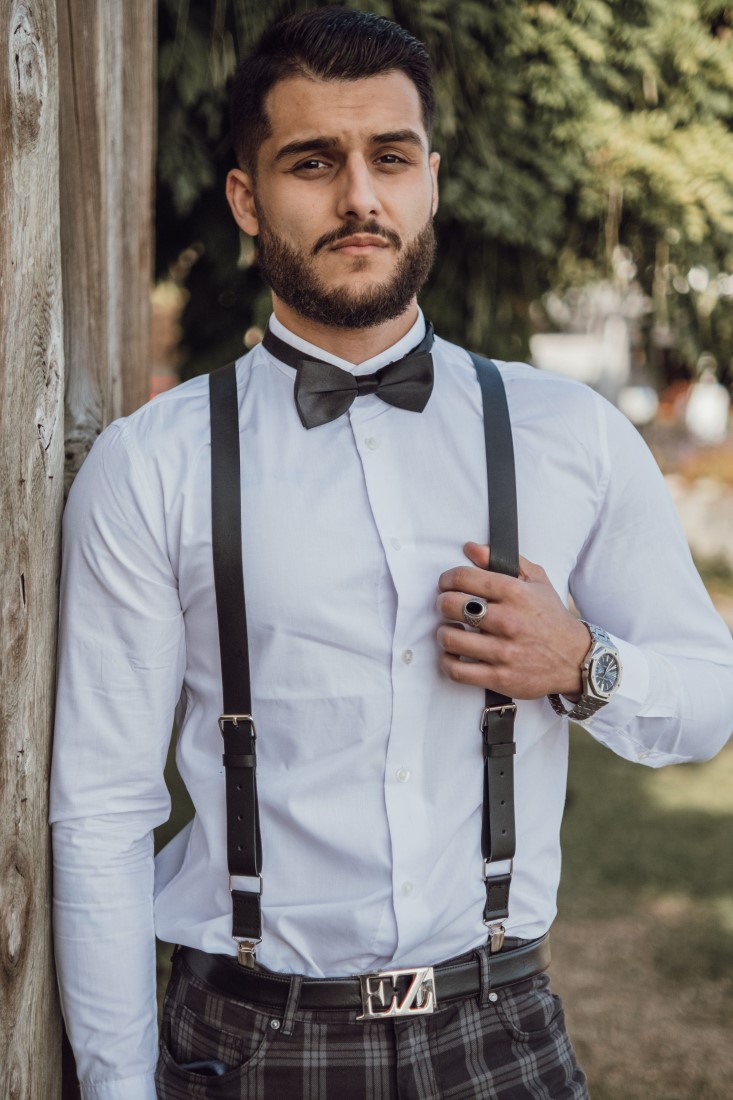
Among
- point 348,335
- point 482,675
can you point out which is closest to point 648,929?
point 482,675

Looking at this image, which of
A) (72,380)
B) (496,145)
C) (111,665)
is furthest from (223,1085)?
(496,145)

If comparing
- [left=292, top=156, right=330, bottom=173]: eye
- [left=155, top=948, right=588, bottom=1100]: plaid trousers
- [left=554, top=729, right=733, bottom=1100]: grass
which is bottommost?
[left=554, top=729, right=733, bottom=1100]: grass

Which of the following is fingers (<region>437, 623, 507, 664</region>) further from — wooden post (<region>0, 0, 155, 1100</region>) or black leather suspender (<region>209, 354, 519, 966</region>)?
wooden post (<region>0, 0, 155, 1100</region>)

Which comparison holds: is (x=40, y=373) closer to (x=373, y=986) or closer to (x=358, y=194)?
(x=358, y=194)

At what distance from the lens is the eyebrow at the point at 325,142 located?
1743 mm

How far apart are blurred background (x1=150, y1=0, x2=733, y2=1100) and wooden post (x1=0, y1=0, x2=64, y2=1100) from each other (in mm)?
1458

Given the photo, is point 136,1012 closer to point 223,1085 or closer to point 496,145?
point 223,1085

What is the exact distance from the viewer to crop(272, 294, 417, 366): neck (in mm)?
1831

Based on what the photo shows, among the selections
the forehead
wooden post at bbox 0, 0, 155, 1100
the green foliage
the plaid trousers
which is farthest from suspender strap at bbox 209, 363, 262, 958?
the green foliage

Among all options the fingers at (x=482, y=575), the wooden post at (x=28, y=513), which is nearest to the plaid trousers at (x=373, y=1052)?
the wooden post at (x=28, y=513)

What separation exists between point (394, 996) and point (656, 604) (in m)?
0.69

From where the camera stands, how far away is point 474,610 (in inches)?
62.9

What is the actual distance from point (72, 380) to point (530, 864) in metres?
1.04

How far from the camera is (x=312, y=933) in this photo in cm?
164
